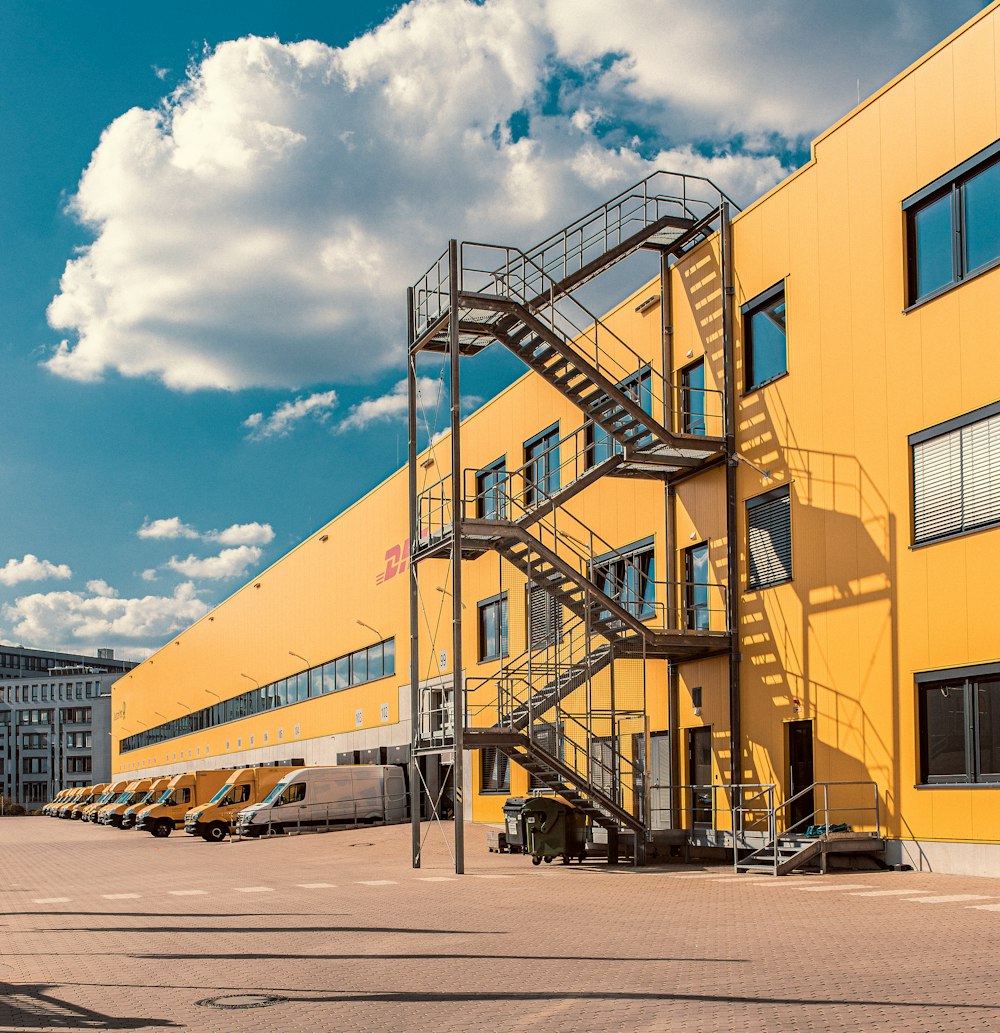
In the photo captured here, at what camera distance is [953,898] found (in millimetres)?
15430

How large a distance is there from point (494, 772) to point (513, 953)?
24.9 metres

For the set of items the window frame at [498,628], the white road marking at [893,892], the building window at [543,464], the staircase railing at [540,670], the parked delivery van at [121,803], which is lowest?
the parked delivery van at [121,803]

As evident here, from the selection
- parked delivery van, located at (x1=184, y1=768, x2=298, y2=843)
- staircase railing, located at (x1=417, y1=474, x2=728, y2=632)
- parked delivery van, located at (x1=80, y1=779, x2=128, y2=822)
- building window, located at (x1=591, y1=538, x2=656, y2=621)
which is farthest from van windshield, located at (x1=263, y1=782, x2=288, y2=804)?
parked delivery van, located at (x1=80, y1=779, x2=128, y2=822)

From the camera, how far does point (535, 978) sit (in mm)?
10422

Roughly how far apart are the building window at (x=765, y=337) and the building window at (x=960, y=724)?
6779mm

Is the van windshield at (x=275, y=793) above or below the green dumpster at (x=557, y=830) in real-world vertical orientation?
below

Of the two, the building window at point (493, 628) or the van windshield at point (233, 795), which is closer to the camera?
the building window at point (493, 628)

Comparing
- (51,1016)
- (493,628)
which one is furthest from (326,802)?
(51,1016)

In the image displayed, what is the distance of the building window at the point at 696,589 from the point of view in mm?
25609

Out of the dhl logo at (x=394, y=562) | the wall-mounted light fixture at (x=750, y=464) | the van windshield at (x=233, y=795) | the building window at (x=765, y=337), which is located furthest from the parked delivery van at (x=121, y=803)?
the building window at (x=765, y=337)

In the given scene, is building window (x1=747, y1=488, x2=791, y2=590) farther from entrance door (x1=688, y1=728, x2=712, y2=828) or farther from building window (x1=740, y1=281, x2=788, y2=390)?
entrance door (x1=688, y1=728, x2=712, y2=828)

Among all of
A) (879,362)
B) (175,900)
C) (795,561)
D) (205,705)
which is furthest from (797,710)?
(205,705)

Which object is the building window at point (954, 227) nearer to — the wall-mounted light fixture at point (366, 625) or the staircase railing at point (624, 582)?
the staircase railing at point (624, 582)

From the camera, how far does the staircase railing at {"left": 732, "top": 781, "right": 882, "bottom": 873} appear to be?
2005cm
